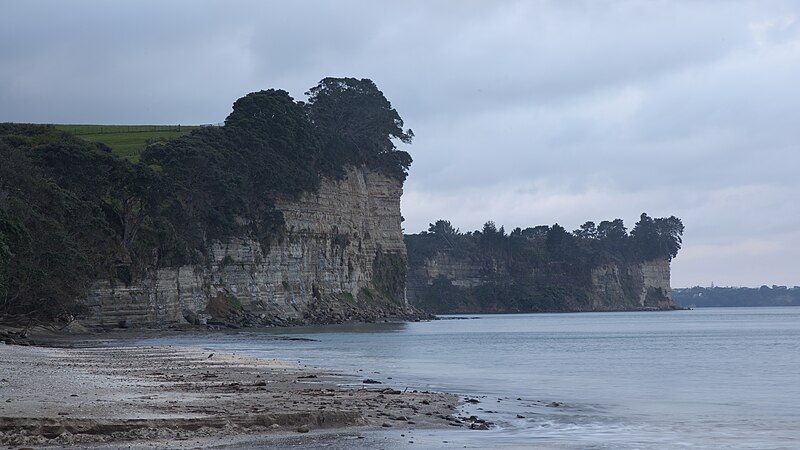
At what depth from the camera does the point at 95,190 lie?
73625 millimetres

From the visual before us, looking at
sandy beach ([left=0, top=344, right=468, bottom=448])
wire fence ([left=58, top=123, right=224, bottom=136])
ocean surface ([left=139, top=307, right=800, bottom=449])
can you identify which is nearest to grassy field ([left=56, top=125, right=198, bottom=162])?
wire fence ([left=58, top=123, right=224, bottom=136])

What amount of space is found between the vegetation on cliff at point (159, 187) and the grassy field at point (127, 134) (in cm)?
1023

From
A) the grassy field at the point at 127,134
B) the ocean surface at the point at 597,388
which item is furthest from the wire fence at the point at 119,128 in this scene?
the ocean surface at the point at 597,388

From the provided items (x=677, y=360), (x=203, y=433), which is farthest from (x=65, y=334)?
(x=203, y=433)

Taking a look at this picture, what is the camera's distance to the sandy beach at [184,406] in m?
13.9

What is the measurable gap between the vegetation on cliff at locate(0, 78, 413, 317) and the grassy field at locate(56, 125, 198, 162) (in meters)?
10.2

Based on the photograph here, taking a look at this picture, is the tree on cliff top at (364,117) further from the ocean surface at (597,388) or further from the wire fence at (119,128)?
the ocean surface at (597,388)

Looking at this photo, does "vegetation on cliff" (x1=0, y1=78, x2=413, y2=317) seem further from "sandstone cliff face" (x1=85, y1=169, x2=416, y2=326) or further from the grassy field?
the grassy field

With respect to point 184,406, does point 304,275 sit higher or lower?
higher

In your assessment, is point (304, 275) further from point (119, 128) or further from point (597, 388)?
point (597, 388)

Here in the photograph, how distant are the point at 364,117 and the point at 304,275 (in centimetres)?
3052

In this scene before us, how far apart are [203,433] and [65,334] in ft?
151

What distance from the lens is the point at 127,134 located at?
115750 mm

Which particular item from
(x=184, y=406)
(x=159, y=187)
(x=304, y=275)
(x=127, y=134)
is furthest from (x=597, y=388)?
(x=127, y=134)
